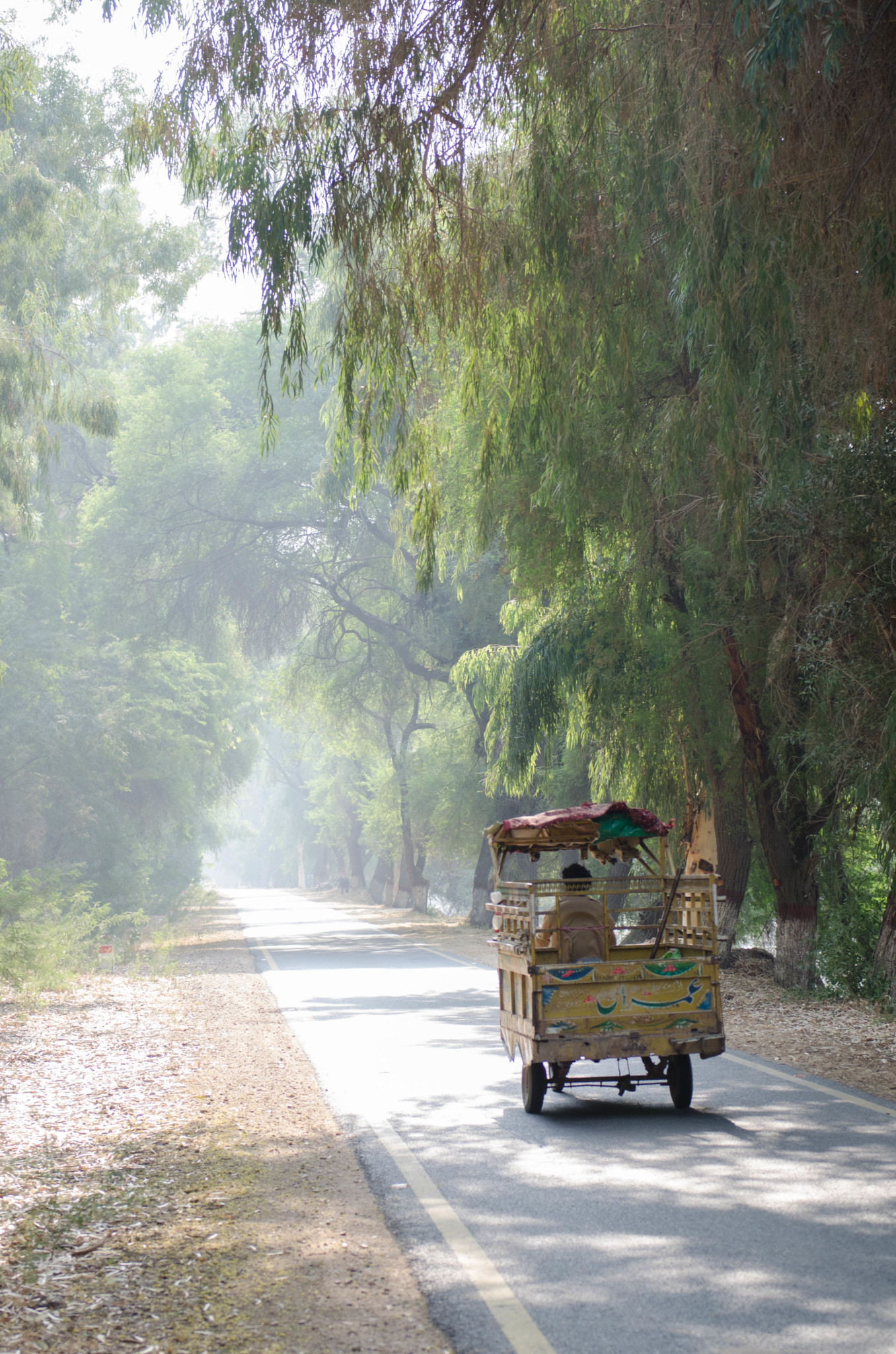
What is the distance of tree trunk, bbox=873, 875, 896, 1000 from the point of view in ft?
45.6

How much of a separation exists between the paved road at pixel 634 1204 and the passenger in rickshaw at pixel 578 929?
1.18m

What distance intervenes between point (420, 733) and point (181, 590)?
11.7 meters

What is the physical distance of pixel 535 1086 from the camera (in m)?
9.09

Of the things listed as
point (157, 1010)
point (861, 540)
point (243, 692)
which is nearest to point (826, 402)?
point (861, 540)

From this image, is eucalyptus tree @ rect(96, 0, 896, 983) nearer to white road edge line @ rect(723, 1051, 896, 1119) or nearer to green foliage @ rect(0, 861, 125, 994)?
white road edge line @ rect(723, 1051, 896, 1119)

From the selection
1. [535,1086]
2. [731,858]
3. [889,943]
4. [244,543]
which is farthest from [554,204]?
[244,543]

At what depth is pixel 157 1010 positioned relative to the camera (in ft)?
56.3

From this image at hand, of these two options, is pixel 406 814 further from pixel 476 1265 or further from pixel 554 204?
pixel 476 1265

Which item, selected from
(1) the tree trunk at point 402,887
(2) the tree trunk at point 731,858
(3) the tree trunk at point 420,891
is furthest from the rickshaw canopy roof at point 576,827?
(1) the tree trunk at point 402,887

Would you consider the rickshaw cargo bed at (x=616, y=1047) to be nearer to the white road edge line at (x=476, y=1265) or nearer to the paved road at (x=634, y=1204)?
the paved road at (x=634, y=1204)

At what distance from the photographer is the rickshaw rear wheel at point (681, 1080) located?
360 inches

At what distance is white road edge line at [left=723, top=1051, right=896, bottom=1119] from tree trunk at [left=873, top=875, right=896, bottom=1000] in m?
2.98

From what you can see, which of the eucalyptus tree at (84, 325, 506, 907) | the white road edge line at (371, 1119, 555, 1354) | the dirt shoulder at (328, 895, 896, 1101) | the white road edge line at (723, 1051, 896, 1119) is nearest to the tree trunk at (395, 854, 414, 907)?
the eucalyptus tree at (84, 325, 506, 907)

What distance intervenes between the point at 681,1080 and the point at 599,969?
1103 millimetres
